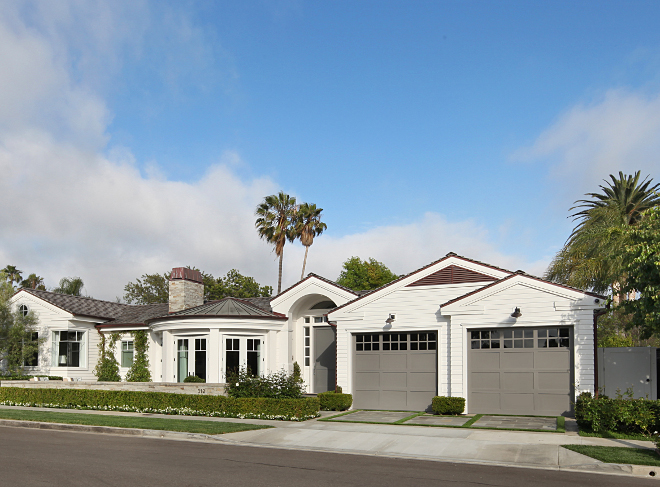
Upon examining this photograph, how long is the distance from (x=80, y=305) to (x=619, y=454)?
90.3 feet

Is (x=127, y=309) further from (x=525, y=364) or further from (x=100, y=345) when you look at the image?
(x=525, y=364)

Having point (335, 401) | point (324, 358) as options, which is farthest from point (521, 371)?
point (324, 358)

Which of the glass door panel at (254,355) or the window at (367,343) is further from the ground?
the window at (367,343)

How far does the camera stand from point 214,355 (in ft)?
81.1

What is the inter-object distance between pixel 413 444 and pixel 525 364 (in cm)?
681

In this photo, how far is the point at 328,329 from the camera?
2702 centimetres

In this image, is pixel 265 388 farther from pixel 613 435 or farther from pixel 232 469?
pixel 613 435

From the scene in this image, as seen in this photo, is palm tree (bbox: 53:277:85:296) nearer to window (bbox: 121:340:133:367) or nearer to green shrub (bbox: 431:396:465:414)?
window (bbox: 121:340:133:367)

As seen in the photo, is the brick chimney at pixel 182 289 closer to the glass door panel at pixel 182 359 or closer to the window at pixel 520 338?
the glass door panel at pixel 182 359

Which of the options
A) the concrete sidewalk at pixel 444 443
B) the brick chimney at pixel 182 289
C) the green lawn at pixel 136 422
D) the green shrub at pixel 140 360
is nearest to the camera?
the concrete sidewalk at pixel 444 443

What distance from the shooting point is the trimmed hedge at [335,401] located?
69.7 feet

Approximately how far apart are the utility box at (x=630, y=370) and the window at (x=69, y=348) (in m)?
24.2

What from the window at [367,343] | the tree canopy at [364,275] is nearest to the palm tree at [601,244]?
the window at [367,343]

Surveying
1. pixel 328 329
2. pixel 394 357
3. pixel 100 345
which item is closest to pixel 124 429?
pixel 394 357
